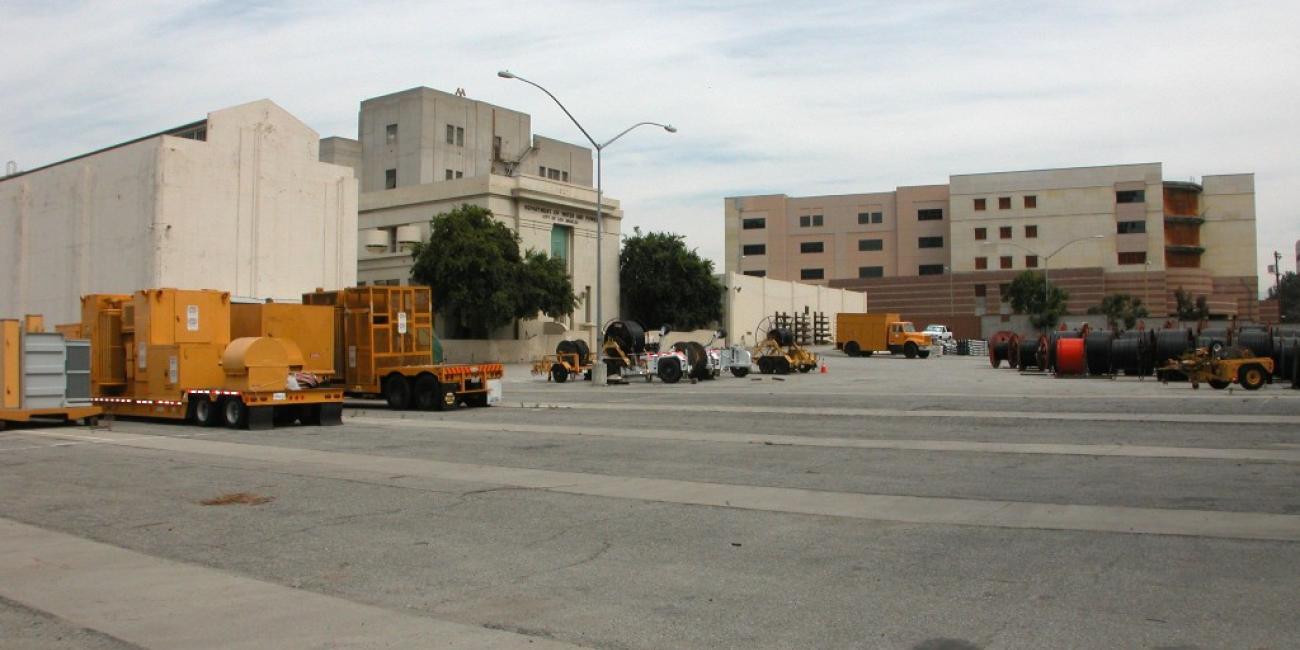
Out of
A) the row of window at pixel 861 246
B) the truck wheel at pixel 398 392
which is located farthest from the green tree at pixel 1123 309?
the truck wheel at pixel 398 392

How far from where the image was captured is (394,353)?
26844 millimetres

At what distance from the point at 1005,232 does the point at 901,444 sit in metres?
98.5

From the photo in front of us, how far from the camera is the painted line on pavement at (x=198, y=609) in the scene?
6.27 metres

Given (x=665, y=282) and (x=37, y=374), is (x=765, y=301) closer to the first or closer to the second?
(x=665, y=282)

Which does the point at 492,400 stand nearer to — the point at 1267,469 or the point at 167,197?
the point at 1267,469

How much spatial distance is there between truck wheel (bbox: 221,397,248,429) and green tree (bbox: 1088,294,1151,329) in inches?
3537

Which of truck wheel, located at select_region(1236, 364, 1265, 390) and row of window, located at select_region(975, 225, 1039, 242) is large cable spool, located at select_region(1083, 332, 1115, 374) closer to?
truck wheel, located at select_region(1236, 364, 1265, 390)

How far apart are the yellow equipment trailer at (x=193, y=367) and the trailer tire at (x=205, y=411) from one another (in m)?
0.02

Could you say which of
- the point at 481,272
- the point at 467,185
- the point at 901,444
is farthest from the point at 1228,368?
the point at 467,185

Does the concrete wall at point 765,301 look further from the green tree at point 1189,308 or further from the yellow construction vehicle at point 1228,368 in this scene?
the yellow construction vehicle at point 1228,368

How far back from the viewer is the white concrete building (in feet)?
161

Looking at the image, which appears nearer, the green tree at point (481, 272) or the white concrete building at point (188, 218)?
the white concrete building at point (188, 218)

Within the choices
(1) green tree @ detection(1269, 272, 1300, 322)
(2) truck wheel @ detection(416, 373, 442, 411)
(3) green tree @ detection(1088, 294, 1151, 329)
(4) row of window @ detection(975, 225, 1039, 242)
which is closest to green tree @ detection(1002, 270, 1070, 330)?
(3) green tree @ detection(1088, 294, 1151, 329)

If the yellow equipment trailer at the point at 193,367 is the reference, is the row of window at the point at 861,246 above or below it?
above
